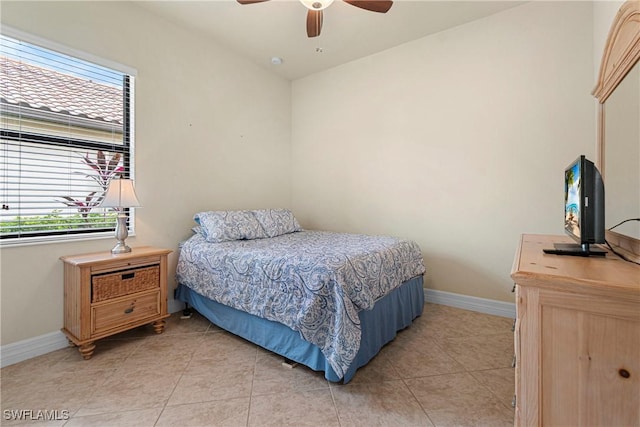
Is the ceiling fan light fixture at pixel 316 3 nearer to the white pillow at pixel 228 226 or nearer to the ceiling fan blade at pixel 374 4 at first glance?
the ceiling fan blade at pixel 374 4

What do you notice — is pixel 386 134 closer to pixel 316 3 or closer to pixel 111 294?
pixel 316 3

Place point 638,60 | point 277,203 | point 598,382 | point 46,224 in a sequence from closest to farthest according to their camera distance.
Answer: point 598,382
point 638,60
point 46,224
point 277,203

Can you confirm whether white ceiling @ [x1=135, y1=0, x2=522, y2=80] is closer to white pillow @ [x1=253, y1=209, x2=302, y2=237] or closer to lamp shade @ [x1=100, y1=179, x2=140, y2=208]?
lamp shade @ [x1=100, y1=179, x2=140, y2=208]

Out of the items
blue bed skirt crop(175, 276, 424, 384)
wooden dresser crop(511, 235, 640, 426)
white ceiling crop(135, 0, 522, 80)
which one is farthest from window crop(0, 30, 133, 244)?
wooden dresser crop(511, 235, 640, 426)

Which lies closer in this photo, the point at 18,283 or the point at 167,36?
the point at 18,283

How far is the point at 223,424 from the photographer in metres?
1.44

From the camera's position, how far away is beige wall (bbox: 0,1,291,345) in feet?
6.77

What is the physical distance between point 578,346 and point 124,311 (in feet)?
8.82

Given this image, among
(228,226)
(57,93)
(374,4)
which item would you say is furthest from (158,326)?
(374,4)

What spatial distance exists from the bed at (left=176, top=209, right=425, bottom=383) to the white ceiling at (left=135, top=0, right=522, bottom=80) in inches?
77.6

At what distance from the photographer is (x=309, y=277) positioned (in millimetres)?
1784

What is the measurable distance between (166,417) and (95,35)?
290 centimetres

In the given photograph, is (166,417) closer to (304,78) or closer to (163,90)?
(163,90)

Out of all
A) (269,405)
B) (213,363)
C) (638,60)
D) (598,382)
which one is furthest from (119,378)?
(638,60)
